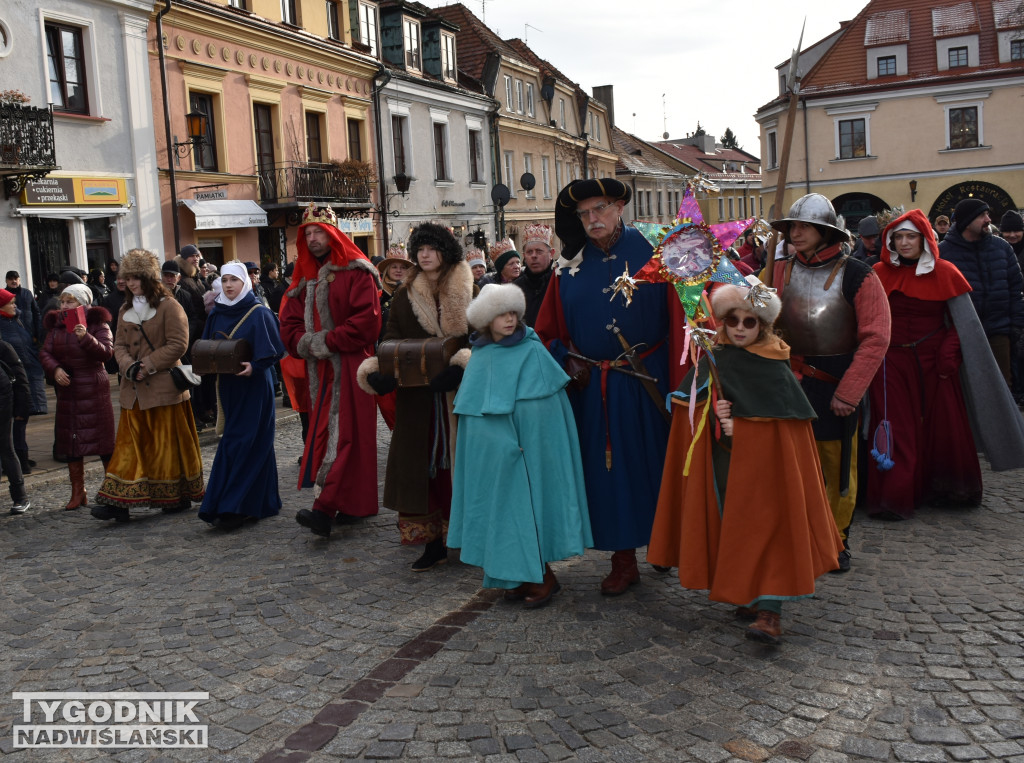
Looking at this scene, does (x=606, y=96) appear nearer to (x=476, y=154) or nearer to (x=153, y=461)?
(x=476, y=154)

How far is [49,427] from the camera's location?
11.1 m

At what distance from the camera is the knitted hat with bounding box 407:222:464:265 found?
19.1 feet

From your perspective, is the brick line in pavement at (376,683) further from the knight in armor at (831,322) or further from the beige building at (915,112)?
the beige building at (915,112)

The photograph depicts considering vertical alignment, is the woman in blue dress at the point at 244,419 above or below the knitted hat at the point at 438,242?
below

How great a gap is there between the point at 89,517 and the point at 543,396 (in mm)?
4298

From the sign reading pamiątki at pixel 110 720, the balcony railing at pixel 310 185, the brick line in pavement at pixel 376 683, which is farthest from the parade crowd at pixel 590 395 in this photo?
the balcony railing at pixel 310 185

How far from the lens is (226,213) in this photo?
66.1 ft

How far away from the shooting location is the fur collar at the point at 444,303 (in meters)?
5.82

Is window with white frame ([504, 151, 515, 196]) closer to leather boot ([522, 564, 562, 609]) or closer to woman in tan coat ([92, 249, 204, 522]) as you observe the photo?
woman in tan coat ([92, 249, 204, 522])

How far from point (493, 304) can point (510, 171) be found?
103ft

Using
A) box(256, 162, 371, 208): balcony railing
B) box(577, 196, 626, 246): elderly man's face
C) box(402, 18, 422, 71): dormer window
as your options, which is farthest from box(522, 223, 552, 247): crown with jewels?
box(402, 18, 422, 71): dormer window

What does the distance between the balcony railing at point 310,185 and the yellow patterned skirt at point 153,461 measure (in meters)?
15.1

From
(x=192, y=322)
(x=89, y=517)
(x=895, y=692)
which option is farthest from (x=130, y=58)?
(x=895, y=692)

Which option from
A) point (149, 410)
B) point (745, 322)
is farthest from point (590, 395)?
point (149, 410)
